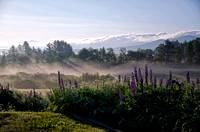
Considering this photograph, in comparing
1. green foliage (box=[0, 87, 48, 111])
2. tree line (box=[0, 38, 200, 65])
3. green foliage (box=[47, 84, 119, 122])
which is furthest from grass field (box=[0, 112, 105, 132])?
tree line (box=[0, 38, 200, 65])

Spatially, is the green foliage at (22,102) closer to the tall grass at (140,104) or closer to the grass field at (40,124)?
the tall grass at (140,104)

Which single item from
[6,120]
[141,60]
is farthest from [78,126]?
[141,60]

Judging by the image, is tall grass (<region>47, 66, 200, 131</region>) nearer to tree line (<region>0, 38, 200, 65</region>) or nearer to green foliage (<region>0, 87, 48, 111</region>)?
green foliage (<region>0, 87, 48, 111</region>)

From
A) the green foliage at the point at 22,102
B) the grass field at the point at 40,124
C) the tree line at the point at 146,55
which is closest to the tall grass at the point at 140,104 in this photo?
the grass field at the point at 40,124

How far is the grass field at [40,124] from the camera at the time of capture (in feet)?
12.8

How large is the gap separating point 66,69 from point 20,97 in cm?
2908

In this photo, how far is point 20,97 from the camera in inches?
341

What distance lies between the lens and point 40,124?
4156 millimetres

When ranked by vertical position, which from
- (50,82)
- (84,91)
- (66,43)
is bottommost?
(50,82)

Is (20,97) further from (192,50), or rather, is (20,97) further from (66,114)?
(192,50)

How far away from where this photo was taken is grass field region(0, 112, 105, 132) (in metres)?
3.90

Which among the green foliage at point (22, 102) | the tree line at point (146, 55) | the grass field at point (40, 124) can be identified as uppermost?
the tree line at point (146, 55)

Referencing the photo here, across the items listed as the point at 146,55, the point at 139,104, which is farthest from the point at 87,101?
the point at 146,55

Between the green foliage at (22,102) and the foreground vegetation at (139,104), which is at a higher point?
the foreground vegetation at (139,104)
